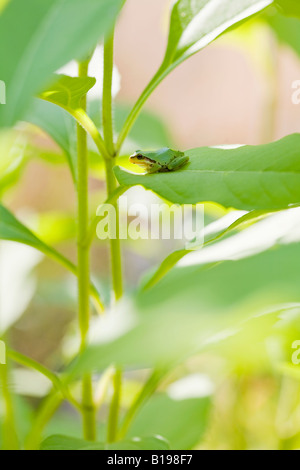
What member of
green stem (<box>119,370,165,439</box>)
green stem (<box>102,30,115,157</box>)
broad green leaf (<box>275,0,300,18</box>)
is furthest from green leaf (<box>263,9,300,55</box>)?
green stem (<box>119,370,165,439</box>)

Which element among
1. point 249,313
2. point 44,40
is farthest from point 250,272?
point 44,40

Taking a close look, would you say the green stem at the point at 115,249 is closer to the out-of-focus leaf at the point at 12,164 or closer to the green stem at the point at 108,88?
the green stem at the point at 108,88

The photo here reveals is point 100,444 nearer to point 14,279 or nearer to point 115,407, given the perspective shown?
point 115,407

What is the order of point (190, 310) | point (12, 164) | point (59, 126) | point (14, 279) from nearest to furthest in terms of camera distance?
point (190, 310) < point (59, 126) < point (12, 164) < point (14, 279)

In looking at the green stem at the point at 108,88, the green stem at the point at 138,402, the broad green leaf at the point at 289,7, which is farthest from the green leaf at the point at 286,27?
the green stem at the point at 138,402

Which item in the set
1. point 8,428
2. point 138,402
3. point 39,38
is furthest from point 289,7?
point 8,428

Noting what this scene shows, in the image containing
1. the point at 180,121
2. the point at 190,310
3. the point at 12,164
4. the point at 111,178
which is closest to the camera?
the point at 190,310
